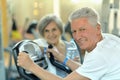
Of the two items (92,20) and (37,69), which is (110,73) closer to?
(92,20)

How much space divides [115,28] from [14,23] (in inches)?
201

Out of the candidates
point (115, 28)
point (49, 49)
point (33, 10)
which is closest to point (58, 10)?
point (33, 10)

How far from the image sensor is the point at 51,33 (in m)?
3.42

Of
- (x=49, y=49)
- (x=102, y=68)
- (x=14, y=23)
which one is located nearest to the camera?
(x=102, y=68)

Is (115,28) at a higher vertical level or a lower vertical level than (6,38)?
higher

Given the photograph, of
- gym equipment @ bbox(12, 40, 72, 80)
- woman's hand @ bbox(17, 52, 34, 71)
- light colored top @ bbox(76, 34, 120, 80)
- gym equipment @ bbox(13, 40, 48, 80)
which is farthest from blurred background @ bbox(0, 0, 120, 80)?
light colored top @ bbox(76, 34, 120, 80)

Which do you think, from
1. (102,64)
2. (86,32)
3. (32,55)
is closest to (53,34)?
(32,55)

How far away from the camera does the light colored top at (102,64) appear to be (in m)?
2.06

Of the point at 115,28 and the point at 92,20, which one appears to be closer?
the point at 92,20

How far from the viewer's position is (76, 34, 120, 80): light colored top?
81.2 inches

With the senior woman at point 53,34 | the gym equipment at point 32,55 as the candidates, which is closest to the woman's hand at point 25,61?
the gym equipment at point 32,55

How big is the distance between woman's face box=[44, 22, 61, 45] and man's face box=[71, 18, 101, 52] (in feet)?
3.85

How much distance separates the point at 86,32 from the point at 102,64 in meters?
0.28

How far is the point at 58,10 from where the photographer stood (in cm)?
840
